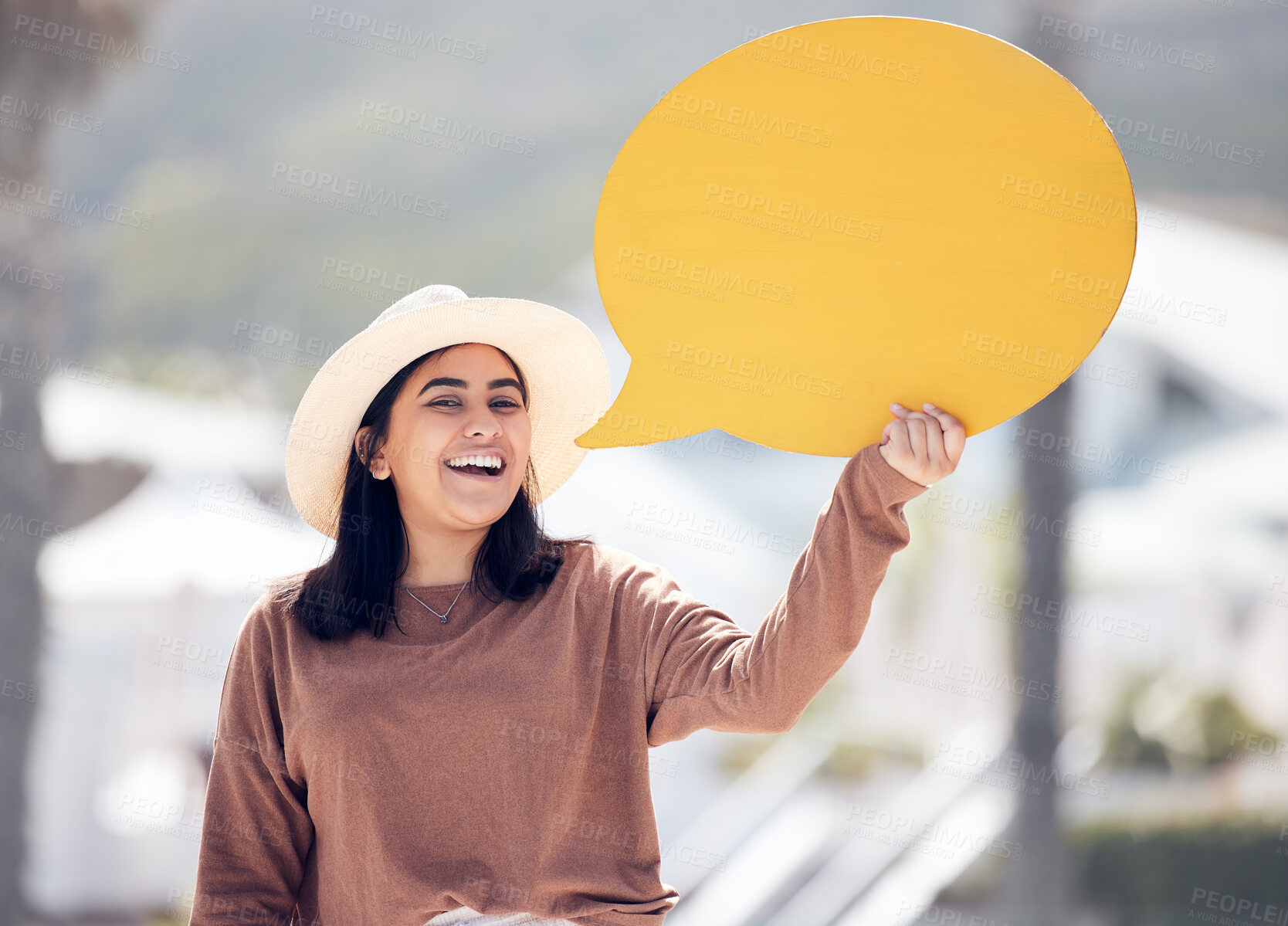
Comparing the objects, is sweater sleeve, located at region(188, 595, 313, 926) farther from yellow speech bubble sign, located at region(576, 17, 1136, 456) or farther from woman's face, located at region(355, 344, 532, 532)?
yellow speech bubble sign, located at region(576, 17, 1136, 456)

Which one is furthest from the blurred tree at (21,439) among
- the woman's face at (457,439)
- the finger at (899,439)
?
the finger at (899,439)

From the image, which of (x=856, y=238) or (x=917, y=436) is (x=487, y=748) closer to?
(x=917, y=436)

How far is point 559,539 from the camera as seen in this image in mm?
1777

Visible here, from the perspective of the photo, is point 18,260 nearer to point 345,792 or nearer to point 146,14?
point 146,14

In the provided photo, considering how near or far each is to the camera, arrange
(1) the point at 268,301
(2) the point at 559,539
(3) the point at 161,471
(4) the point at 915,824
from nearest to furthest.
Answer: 1. (2) the point at 559,539
2. (3) the point at 161,471
3. (4) the point at 915,824
4. (1) the point at 268,301

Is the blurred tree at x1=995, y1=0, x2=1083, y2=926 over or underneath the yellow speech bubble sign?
underneath

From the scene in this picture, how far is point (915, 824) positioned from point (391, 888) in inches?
212

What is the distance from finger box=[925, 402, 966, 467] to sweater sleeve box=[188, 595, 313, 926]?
106 centimetres

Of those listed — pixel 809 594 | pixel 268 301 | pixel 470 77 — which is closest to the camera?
pixel 809 594

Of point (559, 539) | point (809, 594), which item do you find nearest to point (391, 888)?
point (559, 539)

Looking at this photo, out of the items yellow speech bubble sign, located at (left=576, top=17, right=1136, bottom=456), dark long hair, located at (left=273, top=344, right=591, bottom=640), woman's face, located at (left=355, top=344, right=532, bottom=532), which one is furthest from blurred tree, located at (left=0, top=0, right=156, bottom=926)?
yellow speech bubble sign, located at (left=576, top=17, right=1136, bottom=456)

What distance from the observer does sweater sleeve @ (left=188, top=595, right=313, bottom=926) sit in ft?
5.32

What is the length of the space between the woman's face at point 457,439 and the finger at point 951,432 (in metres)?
0.66

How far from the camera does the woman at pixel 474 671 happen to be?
54.5 inches
